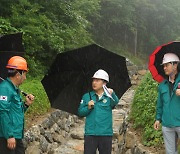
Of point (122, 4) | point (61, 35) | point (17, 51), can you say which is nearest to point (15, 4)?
point (61, 35)

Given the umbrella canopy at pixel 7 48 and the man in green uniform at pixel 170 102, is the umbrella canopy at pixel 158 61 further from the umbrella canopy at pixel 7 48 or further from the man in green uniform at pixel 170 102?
the umbrella canopy at pixel 7 48

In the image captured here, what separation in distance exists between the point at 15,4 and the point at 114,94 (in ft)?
23.6

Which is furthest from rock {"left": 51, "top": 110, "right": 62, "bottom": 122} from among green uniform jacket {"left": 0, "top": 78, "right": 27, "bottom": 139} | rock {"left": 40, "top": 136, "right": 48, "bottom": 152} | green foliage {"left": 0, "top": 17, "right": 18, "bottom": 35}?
green uniform jacket {"left": 0, "top": 78, "right": 27, "bottom": 139}

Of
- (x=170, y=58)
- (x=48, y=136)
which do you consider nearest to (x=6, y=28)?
(x=48, y=136)

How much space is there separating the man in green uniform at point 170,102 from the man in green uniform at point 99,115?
71 centimetres

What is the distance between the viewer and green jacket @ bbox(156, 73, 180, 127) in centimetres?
446

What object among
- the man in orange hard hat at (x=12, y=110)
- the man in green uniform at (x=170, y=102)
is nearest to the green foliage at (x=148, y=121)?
the man in green uniform at (x=170, y=102)

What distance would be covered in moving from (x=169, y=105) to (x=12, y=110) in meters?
2.13

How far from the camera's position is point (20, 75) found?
14.1 feet

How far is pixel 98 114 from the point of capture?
4.75m

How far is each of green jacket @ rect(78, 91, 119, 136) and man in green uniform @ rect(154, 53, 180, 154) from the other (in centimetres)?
71

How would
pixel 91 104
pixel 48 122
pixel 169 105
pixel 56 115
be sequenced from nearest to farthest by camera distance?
1. pixel 169 105
2. pixel 91 104
3. pixel 48 122
4. pixel 56 115

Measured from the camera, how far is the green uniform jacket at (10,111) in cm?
405

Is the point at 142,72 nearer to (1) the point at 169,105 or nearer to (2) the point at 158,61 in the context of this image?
(2) the point at 158,61
